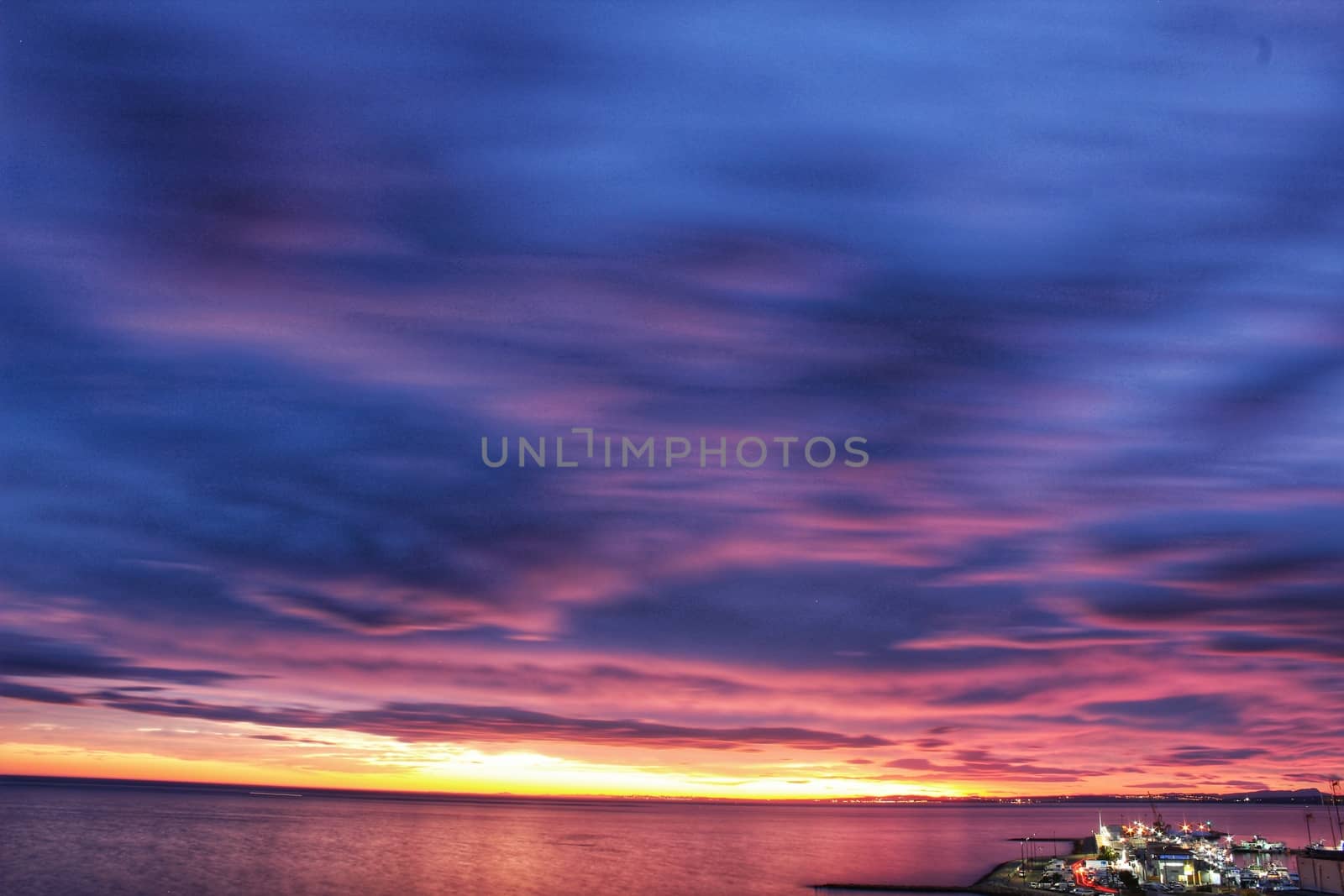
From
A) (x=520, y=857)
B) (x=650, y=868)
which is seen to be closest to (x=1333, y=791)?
(x=650, y=868)

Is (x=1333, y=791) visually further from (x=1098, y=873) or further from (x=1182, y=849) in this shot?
(x=1098, y=873)

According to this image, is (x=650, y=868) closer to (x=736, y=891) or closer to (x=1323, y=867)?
(x=736, y=891)

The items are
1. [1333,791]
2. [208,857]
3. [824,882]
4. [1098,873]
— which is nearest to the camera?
[1098,873]

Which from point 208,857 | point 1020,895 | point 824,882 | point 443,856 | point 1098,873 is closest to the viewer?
point 1020,895

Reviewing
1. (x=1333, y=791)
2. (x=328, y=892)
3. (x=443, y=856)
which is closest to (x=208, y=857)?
(x=443, y=856)

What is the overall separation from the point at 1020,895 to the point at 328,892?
266 ft

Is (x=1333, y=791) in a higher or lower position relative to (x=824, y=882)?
higher

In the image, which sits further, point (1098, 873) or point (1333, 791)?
point (1333, 791)

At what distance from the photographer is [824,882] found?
129250mm

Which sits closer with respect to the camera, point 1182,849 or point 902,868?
point 1182,849

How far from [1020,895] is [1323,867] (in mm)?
32136

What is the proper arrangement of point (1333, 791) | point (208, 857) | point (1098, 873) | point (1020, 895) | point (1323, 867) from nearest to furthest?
point (1323, 867) → point (1020, 895) → point (1098, 873) → point (1333, 791) → point (208, 857)

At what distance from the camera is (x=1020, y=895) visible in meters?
105

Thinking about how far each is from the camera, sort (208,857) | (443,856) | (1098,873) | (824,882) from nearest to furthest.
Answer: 1. (1098,873)
2. (824,882)
3. (208,857)
4. (443,856)
